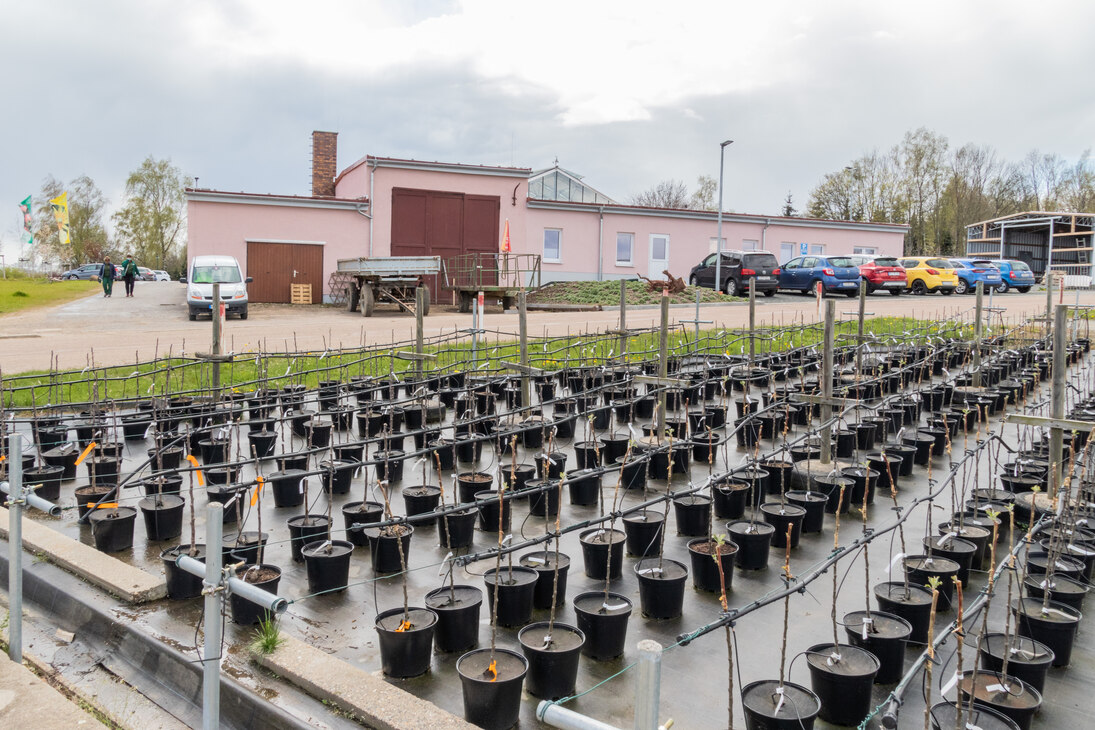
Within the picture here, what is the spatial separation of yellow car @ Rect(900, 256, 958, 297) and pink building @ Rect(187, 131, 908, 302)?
22.7 feet

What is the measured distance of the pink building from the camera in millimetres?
25984

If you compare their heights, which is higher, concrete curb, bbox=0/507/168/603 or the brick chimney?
the brick chimney

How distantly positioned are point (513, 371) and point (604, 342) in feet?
13.7

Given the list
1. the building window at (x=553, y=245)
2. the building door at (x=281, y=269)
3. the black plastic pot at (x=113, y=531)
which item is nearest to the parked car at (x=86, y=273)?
the building door at (x=281, y=269)

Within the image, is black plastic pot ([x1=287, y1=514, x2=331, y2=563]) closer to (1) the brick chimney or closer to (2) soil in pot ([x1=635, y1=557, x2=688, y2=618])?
(2) soil in pot ([x1=635, y1=557, x2=688, y2=618])

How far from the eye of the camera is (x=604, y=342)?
50.1 ft

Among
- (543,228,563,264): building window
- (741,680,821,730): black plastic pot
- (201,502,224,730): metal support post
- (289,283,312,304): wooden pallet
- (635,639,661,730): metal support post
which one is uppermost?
(543,228,563,264): building window

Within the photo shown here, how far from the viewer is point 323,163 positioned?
34.2 meters

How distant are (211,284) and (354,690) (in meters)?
20.1

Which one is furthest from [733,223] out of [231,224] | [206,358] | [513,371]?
[206,358]

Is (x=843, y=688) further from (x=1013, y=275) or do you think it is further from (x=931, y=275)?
(x=1013, y=275)

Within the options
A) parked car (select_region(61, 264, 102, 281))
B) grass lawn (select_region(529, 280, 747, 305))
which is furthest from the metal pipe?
parked car (select_region(61, 264, 102, 281))

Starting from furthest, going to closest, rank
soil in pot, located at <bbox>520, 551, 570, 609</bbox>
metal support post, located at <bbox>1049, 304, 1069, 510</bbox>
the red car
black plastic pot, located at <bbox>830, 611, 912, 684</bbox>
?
the red car
metal support post, located at <bbox>1049, 304, 1069, 510</bbox>
soil in pot, located at <bbox>520, 551, 570, 609</bbox>
black plastic pot, located at <bbox>830, 611, 912, 684</bbox>

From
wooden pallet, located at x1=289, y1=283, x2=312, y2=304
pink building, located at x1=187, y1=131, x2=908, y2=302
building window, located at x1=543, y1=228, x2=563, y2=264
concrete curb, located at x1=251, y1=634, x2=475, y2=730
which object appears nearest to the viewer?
concrete curb, located at x1=251, y1=634, x2=475, y2=730
